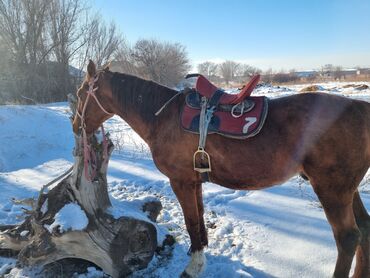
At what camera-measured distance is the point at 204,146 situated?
8.52 feet

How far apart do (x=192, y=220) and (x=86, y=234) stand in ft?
3.34

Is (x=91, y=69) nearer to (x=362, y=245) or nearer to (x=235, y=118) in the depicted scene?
(x=235, y=118)

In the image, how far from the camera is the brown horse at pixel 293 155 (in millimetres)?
2260

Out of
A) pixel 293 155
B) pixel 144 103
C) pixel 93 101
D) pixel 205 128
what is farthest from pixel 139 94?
pixel 293 155

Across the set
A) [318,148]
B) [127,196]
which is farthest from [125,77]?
[127,196]

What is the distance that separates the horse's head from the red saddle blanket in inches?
37.2

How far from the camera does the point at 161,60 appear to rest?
35250 millimetres

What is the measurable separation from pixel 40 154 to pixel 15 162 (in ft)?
2.18

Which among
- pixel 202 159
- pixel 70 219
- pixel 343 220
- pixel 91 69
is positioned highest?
pixel 91 69

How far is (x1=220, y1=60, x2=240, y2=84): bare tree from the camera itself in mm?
76688

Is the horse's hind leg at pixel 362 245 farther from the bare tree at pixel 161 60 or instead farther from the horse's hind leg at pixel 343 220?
the bare tree at pixel 161 60

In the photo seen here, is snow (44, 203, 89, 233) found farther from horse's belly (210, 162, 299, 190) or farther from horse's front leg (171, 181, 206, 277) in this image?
horse's belly (210, 162, 299, 190)

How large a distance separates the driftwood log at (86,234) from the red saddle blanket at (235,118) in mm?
1229

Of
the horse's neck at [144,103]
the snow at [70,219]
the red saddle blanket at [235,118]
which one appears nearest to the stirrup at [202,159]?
the red saddle blanket at [235,118]
